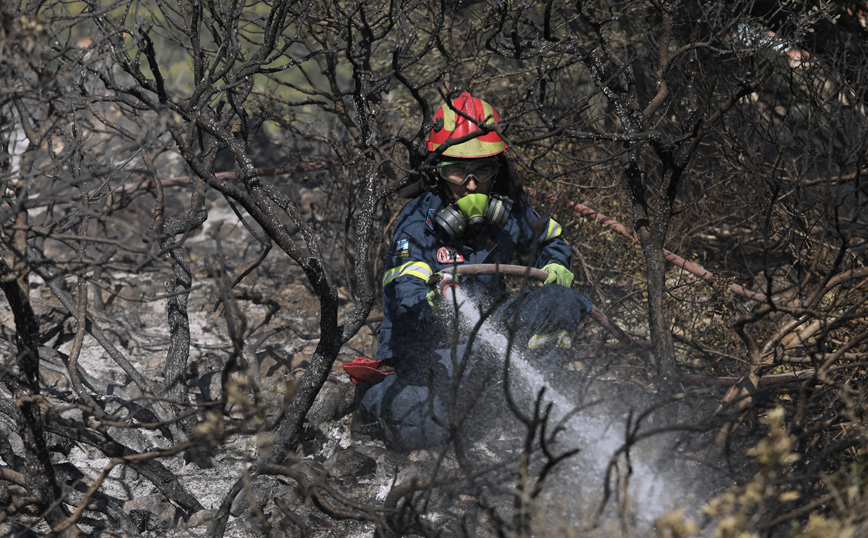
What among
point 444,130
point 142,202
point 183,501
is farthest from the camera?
point 142,202

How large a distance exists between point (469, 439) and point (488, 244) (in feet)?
4.05

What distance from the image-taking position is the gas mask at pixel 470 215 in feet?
13.3

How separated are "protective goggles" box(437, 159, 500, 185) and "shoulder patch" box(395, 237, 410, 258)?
1.51 ft

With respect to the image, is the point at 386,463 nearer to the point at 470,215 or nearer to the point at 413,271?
the point at 413,271

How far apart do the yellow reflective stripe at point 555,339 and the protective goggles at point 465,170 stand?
1014mm

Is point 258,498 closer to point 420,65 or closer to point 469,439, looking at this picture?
point 469,439

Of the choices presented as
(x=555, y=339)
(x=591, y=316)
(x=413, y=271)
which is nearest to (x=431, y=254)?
(x=413, y=271)

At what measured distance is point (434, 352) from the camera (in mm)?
4137

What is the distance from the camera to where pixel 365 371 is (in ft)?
12.8

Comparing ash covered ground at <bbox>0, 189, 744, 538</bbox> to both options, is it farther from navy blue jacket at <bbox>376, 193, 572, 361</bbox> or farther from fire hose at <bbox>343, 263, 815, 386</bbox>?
navy blue jacket at <bbox>376, 193, 572, 361</bbox>

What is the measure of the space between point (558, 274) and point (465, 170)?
A: 2.77 feet

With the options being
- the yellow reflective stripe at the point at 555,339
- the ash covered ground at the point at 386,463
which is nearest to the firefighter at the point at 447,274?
the yellow reflective stripe at the point at 555,339

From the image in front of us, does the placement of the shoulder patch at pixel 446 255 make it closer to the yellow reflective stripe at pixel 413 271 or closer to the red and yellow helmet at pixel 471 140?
the yellow reflective stripe at pixel 413 271

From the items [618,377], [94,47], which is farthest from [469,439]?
[94,47]
